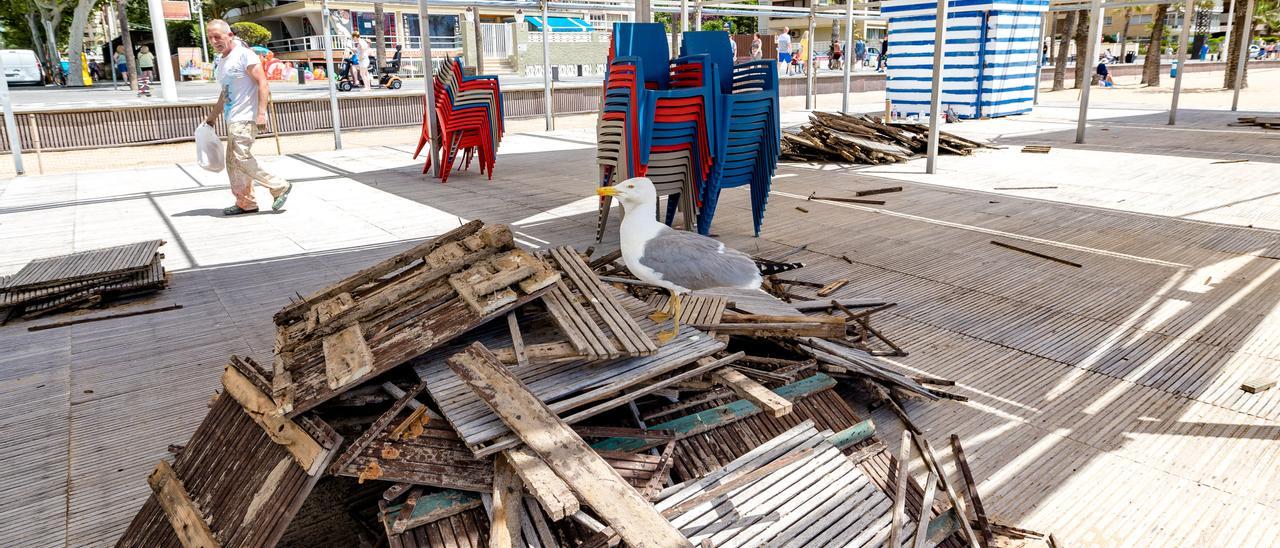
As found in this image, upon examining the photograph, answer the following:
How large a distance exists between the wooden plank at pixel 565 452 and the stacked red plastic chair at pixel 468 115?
808cm

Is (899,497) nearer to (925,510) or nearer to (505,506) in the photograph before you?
(925,510)

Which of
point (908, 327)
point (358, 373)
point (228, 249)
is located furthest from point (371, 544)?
point (228, 249)

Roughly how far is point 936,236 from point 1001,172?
14.4ft

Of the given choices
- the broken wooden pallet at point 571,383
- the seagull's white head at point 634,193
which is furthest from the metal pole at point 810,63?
the broken wooden pallet at point 571,383

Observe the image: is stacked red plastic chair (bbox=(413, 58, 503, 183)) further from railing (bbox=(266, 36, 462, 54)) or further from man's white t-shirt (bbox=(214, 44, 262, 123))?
railing (bbox=(266, 36, 462, 54))

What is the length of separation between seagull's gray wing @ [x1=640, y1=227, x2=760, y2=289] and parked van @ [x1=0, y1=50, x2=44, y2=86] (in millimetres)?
39294

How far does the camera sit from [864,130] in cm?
1282

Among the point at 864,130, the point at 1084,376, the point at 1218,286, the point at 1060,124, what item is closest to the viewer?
the point at 1084,376

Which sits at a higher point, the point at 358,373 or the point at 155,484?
the point at 358,373

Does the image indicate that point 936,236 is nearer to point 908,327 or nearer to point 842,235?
point 842,235

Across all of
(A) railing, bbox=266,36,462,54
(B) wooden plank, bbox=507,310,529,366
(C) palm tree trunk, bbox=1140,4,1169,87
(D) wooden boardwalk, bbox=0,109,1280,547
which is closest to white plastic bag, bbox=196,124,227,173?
(D) wooden boardwalk, bbox=0,109,1280,547

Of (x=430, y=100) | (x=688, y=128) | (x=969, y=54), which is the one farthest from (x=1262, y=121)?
(x=430, y=100)

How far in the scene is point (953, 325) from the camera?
16.0ft

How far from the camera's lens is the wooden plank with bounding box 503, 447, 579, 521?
238cm
